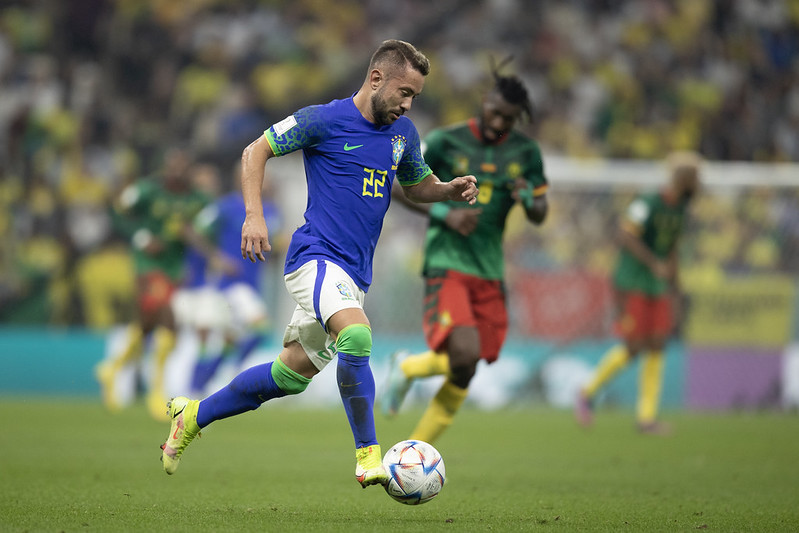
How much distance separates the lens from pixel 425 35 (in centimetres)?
1831

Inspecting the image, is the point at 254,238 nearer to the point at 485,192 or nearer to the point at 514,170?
the point at 485,192

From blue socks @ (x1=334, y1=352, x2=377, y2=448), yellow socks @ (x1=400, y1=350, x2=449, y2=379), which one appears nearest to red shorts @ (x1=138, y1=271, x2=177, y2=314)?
yellow socks @ (x1=400, y1=350, x2=449, y2=379)

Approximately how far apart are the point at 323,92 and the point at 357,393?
1265 cm

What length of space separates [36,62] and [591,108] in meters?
8.94

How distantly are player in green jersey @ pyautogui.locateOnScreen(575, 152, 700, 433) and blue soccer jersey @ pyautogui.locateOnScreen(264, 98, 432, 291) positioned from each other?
20.2 ft

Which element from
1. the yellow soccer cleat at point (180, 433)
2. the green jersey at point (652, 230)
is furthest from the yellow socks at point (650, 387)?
the yellow soccer cleat at point (180, 433)

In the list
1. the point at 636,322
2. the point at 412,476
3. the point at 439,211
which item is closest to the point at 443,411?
the point at 439,211

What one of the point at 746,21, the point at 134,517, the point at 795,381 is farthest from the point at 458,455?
the point at 746,21

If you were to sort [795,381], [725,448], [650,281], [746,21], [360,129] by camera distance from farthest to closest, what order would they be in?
1. [746,21]
2. [795,381]
3. [650,281]
4. [725,448]
5. [360,129]

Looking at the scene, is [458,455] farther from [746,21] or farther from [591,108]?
[746,21]

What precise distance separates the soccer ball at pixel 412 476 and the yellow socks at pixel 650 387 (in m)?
6.27

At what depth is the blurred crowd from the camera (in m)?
15.0

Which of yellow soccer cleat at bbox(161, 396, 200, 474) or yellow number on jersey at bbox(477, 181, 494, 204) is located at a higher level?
yellow number on jersey at bbox(477, 181, 494, 204)

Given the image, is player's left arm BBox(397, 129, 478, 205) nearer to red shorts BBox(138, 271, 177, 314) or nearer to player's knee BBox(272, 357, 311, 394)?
player's knee BBox(272, 357, 311, 394)
